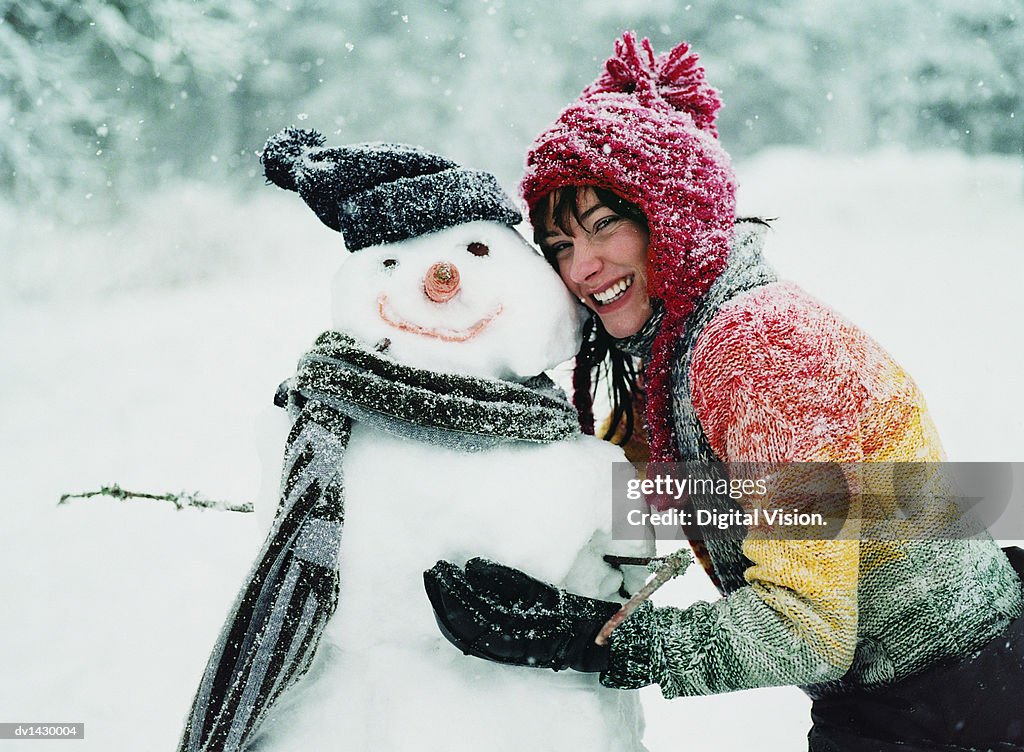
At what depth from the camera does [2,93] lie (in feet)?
10.6

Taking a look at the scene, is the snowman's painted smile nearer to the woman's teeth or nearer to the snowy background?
the woman's teeth

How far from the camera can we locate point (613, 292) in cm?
119

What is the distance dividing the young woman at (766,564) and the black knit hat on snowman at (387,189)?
0.48ft

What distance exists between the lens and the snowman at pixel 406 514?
3.17 feet

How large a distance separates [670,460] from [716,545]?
0.42ft

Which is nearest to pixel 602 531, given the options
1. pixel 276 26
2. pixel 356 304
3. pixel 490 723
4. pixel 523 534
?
pixel 523 534

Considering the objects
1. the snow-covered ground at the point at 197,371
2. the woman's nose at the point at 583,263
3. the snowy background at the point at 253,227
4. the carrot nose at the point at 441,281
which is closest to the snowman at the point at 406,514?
the carrot nose at the point at 441,281

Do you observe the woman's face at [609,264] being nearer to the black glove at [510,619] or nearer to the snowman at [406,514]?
the snowman at [406,514]

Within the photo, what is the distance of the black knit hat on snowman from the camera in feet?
3.50

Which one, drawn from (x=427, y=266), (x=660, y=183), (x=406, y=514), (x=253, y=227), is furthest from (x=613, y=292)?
(x=253, y=227)

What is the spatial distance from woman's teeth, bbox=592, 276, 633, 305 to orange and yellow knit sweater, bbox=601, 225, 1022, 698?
0.18m

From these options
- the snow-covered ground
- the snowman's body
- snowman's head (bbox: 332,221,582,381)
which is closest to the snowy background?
the snow-covered ground

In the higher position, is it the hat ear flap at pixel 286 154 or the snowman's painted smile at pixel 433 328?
the hat ear flap at pixel 286 154

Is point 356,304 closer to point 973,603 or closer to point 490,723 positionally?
point 490,723
